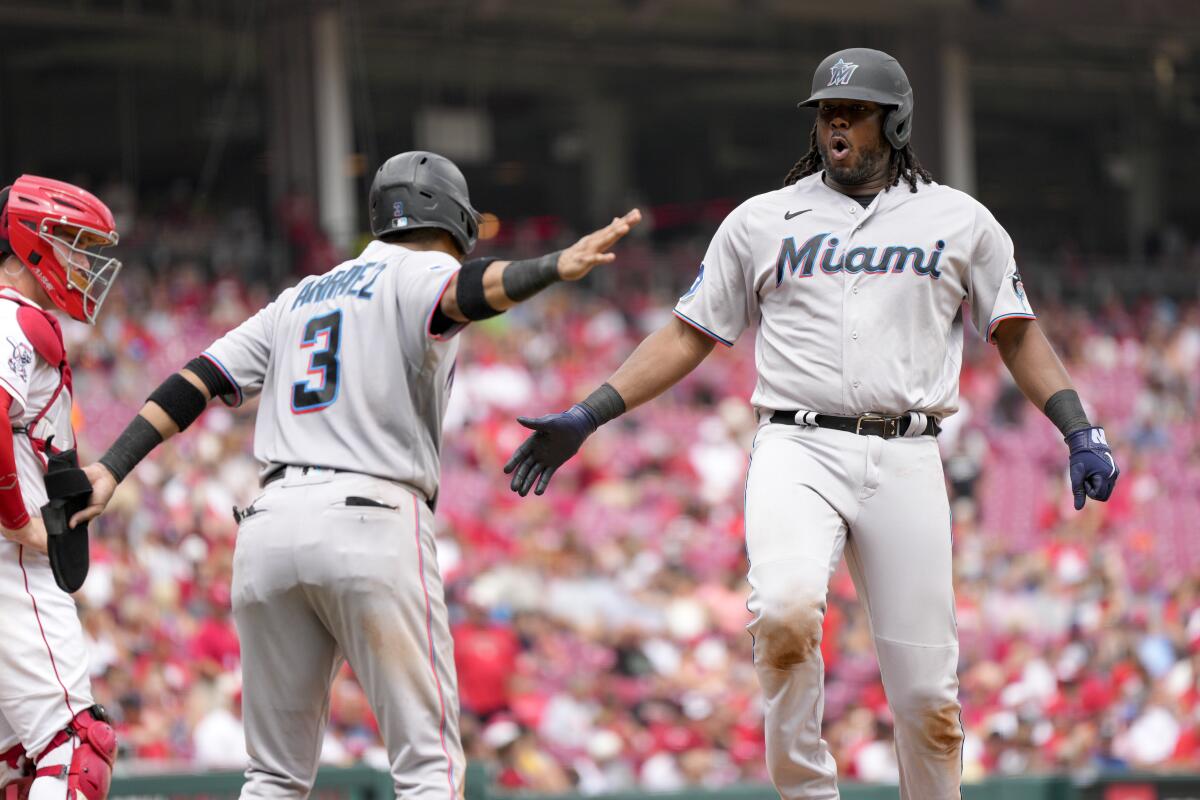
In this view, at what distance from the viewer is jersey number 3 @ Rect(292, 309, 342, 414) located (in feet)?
16.5

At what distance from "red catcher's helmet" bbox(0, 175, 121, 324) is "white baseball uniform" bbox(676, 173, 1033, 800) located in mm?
1857

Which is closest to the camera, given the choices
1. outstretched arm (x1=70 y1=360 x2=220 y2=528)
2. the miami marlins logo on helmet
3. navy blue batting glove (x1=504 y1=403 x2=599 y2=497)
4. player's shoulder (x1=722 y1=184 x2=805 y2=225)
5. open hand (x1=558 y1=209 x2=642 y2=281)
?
open hand (x1=558 y1=209 x2=642 y2=281)

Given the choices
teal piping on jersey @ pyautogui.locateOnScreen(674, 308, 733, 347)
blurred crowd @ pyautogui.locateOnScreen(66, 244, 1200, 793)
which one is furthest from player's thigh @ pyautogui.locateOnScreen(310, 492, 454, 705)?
blurred crowd @ pyautogui.locateOnScreen(66, 244, 1200, 793)

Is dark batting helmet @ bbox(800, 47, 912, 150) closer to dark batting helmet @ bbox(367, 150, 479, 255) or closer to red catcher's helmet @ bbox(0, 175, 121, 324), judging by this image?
dark batting helmet @ bbox(367, 150, 479, 255)

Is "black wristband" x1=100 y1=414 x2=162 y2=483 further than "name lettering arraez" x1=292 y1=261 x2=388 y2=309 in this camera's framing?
Yes

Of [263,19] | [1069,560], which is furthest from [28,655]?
[263,19]

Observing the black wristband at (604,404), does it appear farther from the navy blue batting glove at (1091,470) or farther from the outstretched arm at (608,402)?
the navy blue batting glove at (1091,470)

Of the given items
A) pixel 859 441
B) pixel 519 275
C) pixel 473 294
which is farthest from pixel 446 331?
pixel 859 441

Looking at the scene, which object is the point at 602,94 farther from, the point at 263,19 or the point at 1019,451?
the point at 1019,451

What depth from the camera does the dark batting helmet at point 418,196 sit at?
5.27 m

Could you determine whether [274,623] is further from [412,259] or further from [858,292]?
[858,292]

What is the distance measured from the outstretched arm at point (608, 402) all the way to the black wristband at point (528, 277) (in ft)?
1.16

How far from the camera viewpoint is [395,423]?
502 cm

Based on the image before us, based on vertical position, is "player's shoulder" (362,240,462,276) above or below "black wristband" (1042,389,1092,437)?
above
